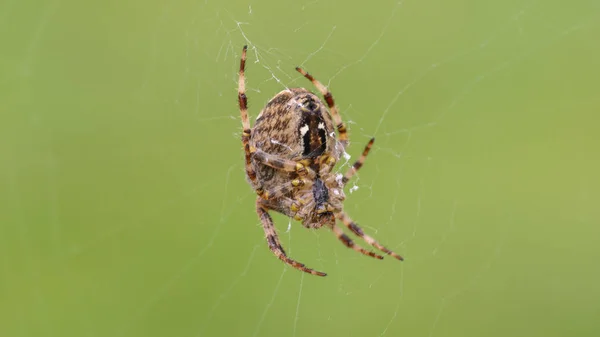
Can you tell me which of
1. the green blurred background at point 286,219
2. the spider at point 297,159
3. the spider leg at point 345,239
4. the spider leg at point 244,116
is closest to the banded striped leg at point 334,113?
the spider at point 297,159

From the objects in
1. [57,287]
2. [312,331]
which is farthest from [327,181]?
[57,287]

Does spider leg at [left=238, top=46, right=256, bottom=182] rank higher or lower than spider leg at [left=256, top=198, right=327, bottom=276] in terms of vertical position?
higher

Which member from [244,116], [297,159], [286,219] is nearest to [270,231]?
[297,159]

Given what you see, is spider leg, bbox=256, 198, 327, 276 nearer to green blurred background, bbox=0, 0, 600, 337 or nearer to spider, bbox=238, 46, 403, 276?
spider, bbox=238, 46, 403, 276

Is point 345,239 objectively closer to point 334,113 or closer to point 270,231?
point 270,231

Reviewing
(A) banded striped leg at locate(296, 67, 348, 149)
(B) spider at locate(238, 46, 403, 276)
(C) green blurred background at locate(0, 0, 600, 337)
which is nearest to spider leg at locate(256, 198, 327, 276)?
(B) spider at locate(238, 46, 403, 276)

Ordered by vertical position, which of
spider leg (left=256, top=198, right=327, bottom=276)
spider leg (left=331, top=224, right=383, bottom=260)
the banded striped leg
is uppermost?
the banded striped leg

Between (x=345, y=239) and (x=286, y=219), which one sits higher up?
(x=286, y=219)
